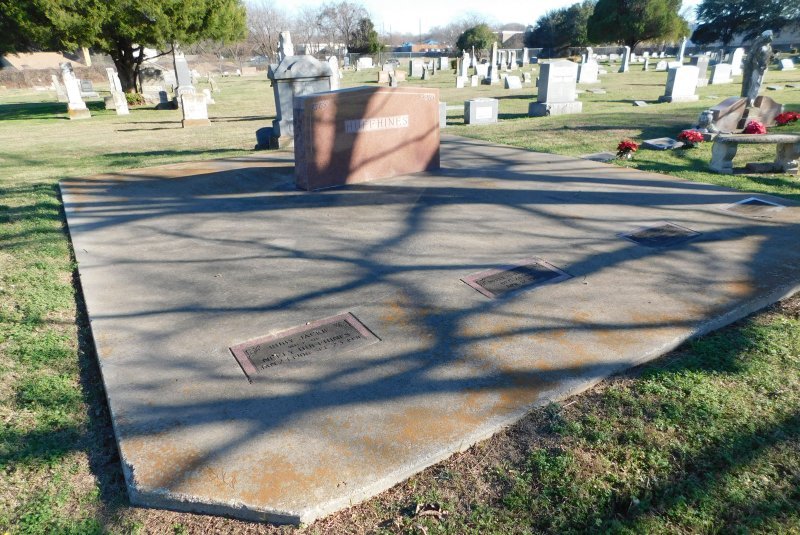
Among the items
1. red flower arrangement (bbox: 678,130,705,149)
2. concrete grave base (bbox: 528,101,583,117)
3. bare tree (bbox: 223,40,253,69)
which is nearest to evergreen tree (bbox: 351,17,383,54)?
bare tree (bbox: 223,40,253,69)

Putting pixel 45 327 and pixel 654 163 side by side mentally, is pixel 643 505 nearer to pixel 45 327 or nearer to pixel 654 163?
pixel 45 327

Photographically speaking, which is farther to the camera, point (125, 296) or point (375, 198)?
point (375, 198)

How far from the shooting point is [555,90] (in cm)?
1580

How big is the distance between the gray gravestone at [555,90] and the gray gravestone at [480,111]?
1.90 m

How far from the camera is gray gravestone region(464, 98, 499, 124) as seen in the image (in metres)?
14.5

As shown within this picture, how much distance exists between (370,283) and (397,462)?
2077mm

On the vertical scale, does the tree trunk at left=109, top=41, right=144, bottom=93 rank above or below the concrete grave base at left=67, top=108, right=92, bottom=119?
above

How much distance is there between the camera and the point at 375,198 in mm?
6902

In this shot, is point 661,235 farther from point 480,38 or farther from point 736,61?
point 480,38

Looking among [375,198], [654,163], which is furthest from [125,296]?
[654,163]

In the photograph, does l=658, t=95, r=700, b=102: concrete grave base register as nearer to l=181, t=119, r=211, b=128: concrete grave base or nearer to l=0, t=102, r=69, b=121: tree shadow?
l=181, t=119, r=211, b=128: concrete grave base

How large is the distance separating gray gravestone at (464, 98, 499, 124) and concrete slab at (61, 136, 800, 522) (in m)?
8.18

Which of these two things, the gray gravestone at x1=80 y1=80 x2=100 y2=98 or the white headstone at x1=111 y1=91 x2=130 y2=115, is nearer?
the white headstone at x1=111 y1=91 x2=130 y2=115

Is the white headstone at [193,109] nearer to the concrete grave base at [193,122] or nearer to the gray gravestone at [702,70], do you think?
the concrete grave base at [193,122]
